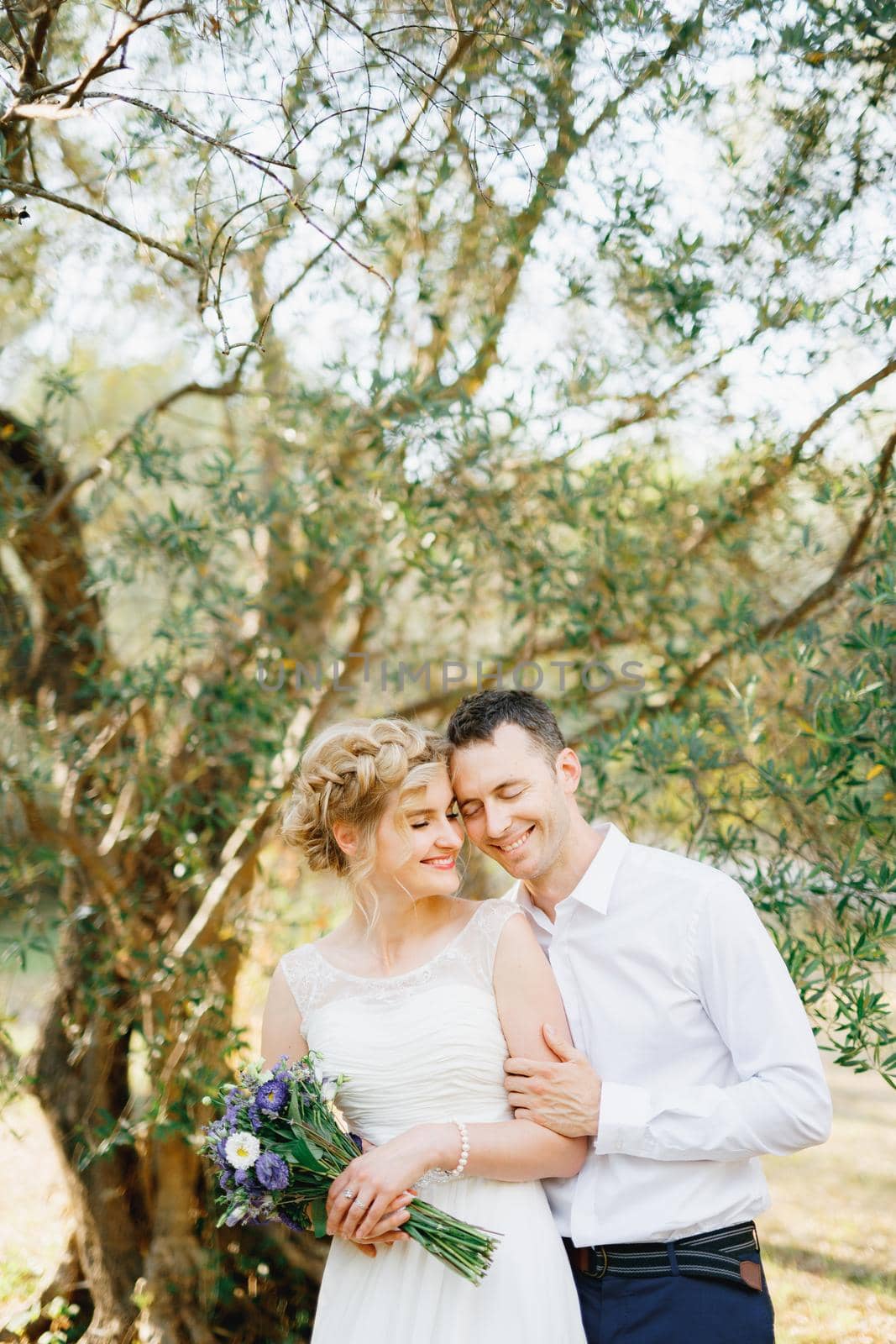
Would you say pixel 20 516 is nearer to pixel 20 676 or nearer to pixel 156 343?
pixel 20 676

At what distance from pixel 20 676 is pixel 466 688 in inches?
71.6

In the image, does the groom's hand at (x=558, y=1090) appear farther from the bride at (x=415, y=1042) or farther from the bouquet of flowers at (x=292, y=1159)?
the bouquet of flowers at (x=292, y=1159)

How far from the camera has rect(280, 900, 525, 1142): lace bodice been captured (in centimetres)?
235

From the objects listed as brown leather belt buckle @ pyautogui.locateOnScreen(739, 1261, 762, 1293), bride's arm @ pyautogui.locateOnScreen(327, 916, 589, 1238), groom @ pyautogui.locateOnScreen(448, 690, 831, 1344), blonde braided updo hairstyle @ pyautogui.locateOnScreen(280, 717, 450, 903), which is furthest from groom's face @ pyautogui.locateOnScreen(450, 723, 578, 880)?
brown leather belt buckle @ pyautogui.locateOnScreen(739, 1261, 762, 1293)

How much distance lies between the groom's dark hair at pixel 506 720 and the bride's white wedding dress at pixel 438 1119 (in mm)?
393

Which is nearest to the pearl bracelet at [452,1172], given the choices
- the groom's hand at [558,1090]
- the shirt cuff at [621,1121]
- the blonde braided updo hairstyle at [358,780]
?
the groom's hand at [558,1090]

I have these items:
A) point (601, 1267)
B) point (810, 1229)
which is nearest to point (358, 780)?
point (601, 1267)

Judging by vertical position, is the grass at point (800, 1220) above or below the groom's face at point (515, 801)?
below

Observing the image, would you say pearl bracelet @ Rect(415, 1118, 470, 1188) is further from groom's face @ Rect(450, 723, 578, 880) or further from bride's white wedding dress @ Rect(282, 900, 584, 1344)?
groom's face @ Rect(450, 723, 578, 880)

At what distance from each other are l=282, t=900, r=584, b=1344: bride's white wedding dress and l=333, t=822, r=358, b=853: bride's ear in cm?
30

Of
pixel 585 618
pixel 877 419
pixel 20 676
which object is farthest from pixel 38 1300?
pixel 877 419

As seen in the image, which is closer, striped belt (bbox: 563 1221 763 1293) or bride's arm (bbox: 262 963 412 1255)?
striped belt (bbox: 563 1221 763 1293)

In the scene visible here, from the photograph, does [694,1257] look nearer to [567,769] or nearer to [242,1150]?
[242,1150]

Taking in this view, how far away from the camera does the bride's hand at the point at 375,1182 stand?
211 cm
